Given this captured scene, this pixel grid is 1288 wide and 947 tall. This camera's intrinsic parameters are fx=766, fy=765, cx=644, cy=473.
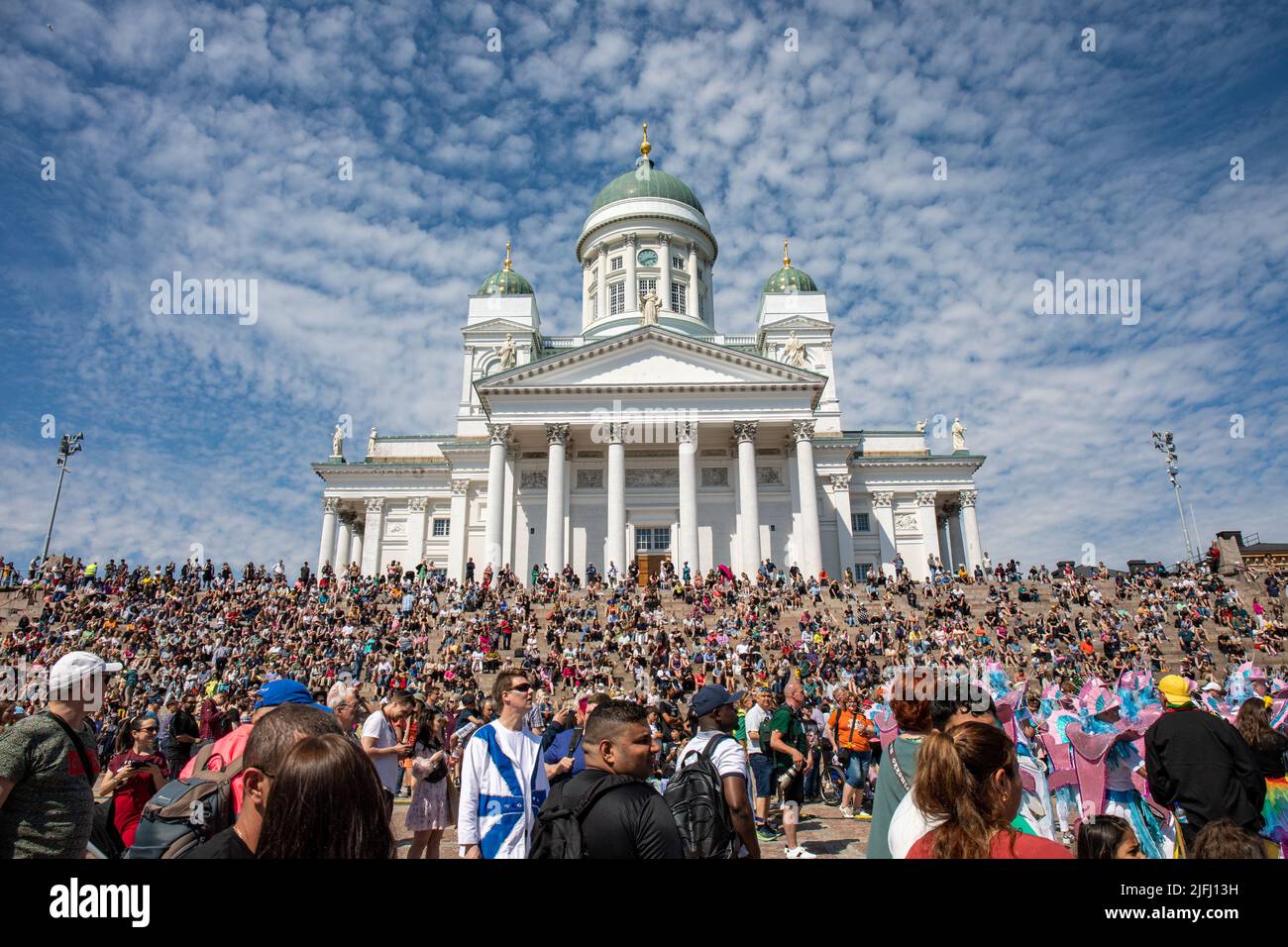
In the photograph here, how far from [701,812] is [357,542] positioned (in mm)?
48925

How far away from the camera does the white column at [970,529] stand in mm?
44438

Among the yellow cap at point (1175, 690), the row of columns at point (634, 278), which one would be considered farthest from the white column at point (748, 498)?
the yellow cap at point (1175, 690)

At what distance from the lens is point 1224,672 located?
2194 centimetres

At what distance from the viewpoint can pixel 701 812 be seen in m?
A: 4.00

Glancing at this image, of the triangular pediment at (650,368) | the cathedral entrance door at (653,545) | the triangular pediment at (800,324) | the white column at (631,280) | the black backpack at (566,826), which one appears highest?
the white column at (631,280)

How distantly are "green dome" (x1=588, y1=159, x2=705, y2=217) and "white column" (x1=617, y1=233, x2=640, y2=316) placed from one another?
4.38 meters

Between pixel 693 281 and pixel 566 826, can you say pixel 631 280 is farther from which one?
pixel 566 826

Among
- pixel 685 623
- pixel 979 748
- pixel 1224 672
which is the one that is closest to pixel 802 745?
pixel 979 748

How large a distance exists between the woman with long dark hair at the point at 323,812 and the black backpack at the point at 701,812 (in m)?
2.15

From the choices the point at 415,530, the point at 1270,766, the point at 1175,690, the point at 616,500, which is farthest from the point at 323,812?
the point at 415,530

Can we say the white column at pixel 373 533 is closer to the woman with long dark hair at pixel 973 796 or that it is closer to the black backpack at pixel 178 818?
the black backpack at pixel 178 818

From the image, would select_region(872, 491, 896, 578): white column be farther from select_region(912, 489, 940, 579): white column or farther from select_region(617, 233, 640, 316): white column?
select_region(617, 233, 640, 316): white column
